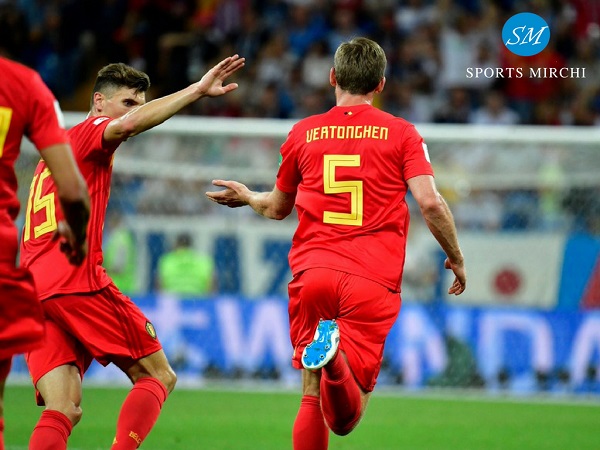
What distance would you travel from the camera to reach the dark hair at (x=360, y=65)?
569 centimetres

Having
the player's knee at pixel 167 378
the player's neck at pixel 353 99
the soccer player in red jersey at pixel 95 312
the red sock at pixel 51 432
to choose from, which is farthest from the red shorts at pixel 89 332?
the player's neck at pixel 353 99

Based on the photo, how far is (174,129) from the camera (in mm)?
14281

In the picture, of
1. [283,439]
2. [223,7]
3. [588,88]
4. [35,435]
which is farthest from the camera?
[223,7]

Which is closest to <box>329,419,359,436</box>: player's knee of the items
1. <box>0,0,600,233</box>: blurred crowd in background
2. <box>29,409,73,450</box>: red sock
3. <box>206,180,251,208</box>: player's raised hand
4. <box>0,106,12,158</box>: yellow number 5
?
<box>29,409,73,450</box>: red sock

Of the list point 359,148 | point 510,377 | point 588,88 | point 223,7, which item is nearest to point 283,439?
point 359,148

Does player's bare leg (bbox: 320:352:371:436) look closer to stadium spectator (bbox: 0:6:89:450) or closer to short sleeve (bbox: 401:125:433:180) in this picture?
short sleeve (bbox: 401:125:433:180)

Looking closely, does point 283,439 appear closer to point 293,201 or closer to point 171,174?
point 293,201

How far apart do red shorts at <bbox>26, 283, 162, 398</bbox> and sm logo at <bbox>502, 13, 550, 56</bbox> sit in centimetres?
1105

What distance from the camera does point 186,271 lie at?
1420cm

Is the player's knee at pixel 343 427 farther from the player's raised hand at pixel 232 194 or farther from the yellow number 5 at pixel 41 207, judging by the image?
the yellow number 5 at pixel 41 207

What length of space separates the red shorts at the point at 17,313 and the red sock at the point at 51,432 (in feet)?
4.04

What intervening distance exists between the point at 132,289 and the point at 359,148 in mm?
9033

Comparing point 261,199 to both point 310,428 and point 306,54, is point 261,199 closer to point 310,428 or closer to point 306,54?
point 310,428

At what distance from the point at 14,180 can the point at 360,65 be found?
82.2 inches
